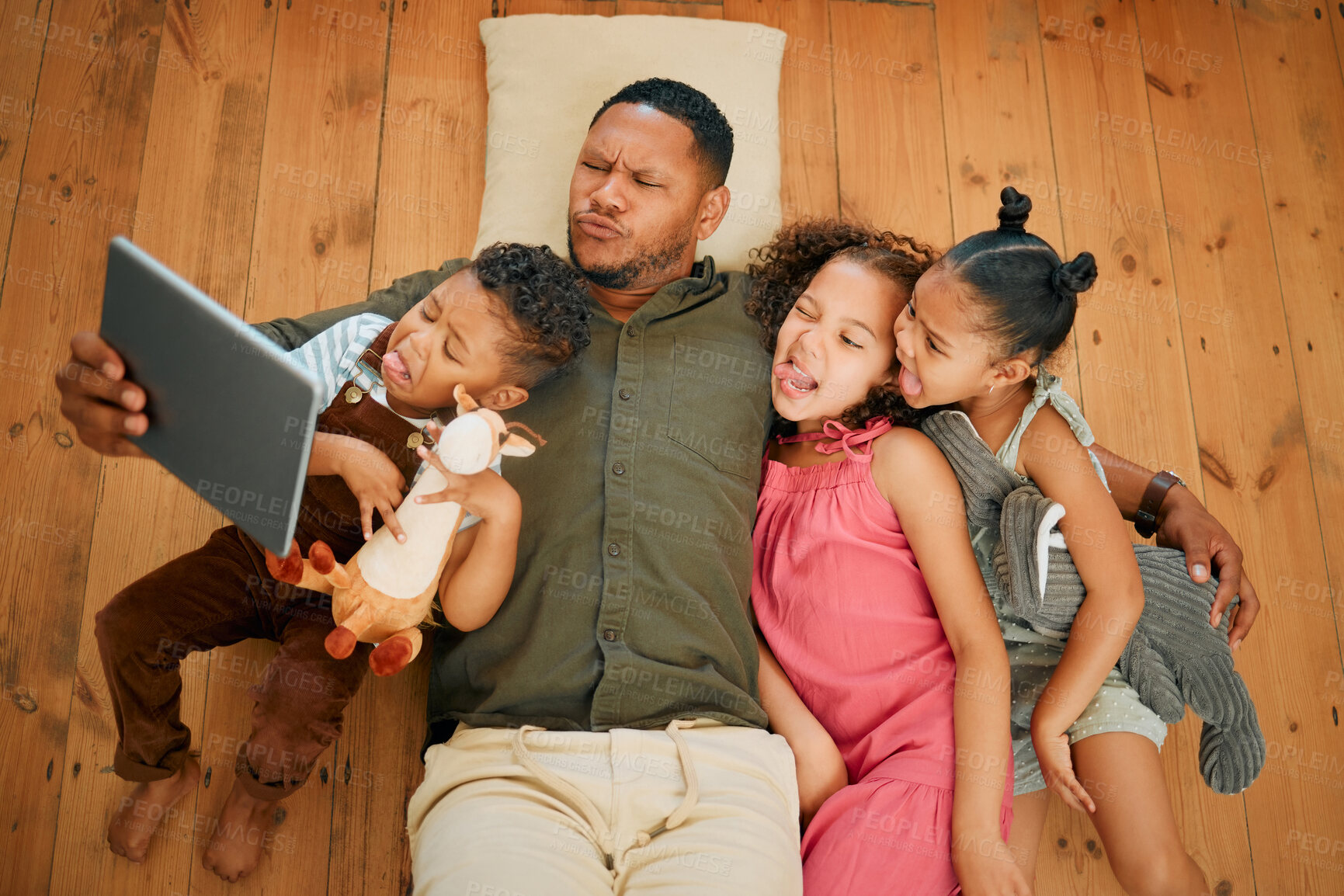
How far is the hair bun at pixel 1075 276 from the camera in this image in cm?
135

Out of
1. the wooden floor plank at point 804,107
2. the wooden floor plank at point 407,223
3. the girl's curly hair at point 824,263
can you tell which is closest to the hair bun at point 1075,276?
the girl's curly hair at point 824,263

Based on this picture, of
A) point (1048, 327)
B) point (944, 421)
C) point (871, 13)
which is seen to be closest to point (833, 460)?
point (944, 421)

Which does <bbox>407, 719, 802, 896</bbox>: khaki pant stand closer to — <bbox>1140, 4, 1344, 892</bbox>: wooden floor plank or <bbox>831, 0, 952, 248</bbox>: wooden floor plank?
<bbox>1140, 4, 1344, 892</bbox>: wooden floor plank

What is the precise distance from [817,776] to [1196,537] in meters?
0.81

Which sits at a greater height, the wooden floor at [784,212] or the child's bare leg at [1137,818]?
the wooden floor at [784,212]

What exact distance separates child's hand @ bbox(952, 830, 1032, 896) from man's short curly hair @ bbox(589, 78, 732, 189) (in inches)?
49.3

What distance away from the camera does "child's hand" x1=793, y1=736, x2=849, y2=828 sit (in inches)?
58.3

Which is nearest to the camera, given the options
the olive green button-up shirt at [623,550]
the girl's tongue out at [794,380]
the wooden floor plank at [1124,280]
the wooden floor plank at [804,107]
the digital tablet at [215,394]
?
the digital tablet at [215,394]

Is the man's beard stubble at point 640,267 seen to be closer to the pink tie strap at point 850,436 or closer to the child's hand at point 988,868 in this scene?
the pink tie strap at point 850,436

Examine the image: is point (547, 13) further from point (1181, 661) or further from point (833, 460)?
point (1181, 661)

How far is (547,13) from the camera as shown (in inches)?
82.1

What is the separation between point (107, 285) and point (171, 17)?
1.36 meters

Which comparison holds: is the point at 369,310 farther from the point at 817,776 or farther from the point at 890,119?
the point at 890,119

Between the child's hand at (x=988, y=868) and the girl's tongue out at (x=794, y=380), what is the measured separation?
760mm
